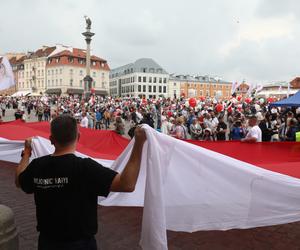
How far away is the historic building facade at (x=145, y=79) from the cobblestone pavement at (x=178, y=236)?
114345mm

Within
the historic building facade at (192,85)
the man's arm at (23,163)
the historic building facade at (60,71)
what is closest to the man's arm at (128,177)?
the man's arm at (23,163)

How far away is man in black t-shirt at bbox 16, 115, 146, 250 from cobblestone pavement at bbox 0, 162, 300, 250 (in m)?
2.33

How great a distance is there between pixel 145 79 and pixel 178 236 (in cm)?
11836

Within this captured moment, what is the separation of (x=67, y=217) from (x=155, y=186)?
0.85 meters

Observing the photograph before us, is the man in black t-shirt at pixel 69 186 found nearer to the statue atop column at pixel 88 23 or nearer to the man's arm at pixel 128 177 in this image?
the man's arm at pixel 128 177

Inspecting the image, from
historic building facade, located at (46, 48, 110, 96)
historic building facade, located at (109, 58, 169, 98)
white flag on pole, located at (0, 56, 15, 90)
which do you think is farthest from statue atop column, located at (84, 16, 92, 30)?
historic building facade, located at (109, 58, 169, 98)

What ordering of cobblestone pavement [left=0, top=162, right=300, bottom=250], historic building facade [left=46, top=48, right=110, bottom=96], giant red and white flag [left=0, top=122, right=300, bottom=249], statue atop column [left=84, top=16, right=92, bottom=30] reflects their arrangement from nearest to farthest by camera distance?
giant red and white flag [left=0, top=122, right=300, bottom=249]
cobblestone pavement [left=0, top=162, right=300, bottom=250]
statue atop column [left=84, top=16, right=92, bottom=30]
historic building facade [left=46, top=48, right=110, bottom=96]

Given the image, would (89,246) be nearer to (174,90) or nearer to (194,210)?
(194,210)

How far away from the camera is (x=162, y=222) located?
2811 mm

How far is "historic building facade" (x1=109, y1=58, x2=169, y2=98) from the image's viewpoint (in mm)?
120938

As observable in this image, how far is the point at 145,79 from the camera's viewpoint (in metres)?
122

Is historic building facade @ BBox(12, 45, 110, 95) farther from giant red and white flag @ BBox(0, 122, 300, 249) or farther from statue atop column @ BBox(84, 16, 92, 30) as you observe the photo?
giant red and white flag @ BBox(0, 122, 300, 249)

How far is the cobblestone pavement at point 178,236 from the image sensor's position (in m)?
4.55

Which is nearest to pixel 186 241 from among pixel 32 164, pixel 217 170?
pixel 217 170
